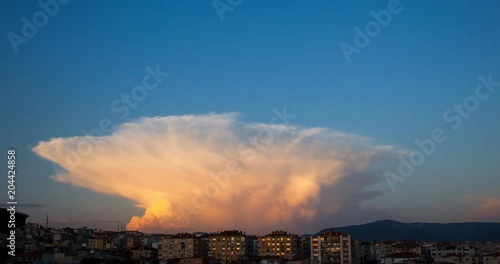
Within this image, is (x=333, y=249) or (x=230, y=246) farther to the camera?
(x=230, y=246)

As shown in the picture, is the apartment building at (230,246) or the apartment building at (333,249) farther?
the apartment building at (230,246)

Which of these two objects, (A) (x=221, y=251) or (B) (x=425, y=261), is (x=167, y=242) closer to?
(A) (x=221, y=251)

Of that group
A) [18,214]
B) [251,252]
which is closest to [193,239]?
[251,252]

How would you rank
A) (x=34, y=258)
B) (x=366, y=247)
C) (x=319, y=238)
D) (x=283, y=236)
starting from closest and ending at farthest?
(x=34, y=258)
(x=319, y=238)
(x=283, y=236)
(x=366, y=247)

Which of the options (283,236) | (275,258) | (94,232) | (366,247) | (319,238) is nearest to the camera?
(275,258)

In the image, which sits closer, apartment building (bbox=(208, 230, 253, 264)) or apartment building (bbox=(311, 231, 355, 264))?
apartment building (bbox=(311, 231, 355, 264))

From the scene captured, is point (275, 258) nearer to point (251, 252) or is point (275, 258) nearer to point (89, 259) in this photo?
point (251, 252)

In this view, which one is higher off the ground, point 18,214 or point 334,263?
point 18,214

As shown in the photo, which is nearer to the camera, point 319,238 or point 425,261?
point 425,261

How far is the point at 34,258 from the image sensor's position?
6272 centimetres

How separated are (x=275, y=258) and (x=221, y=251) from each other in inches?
854

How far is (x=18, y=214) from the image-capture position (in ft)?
304

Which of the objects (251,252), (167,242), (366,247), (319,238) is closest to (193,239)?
(167,242)

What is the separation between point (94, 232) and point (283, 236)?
4716 cm
